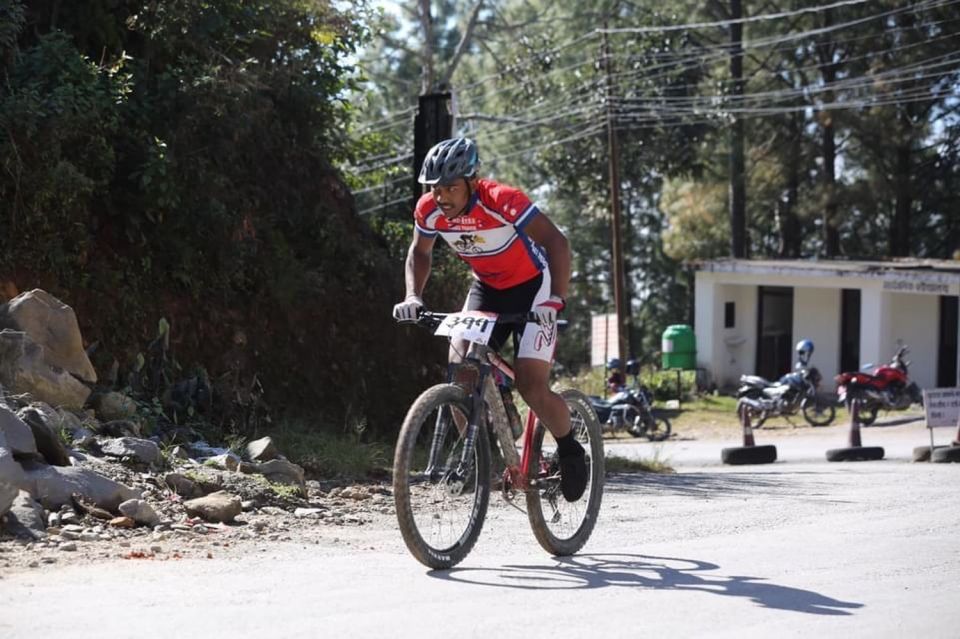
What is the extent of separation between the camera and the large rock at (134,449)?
816cm

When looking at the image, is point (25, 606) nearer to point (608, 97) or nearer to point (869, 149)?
point (608, 97)

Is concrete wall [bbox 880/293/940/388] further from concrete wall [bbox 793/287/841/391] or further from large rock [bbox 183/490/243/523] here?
large rock [bbox 183/490/243/523]

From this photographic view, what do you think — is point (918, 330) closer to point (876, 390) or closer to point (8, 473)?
point (876, 390)

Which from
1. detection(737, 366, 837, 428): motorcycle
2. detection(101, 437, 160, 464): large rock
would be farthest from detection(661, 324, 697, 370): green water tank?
detection(101, 437, 160, 464): large rock

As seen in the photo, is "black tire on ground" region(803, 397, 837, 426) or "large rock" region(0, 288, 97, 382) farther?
"black tire on ground" region(803, 397, 837, 426)

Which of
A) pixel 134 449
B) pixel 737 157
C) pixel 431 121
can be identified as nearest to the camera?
pixel 134 449

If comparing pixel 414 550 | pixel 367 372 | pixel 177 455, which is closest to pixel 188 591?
pixel 414 550

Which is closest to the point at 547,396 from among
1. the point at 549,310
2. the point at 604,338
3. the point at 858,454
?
the point at 549,310

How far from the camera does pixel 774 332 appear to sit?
36.3m

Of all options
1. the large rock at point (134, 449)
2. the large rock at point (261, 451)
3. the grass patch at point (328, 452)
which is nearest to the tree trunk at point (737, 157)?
the grass patch at point (328, 452)

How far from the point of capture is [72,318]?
919cm

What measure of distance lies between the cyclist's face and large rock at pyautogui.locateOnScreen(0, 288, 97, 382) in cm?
354

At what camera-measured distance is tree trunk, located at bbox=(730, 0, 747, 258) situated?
130ft

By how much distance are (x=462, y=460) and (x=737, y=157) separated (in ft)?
114
